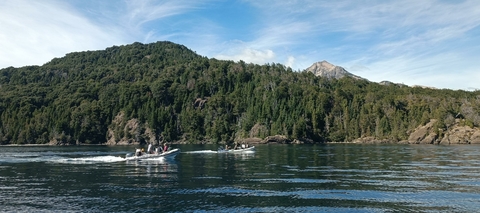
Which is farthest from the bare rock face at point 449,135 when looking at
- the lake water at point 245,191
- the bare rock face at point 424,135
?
the lake water at point 245,191

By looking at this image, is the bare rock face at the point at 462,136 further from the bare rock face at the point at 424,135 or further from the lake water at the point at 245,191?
Answer: the lake water at the point at 245,191

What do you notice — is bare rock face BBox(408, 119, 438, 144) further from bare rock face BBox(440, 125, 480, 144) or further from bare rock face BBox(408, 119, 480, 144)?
bare rock face BBox(440, 125, 480, 144)

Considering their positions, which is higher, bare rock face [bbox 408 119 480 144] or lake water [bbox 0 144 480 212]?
bare rock face [bbox 408 119 480 144]

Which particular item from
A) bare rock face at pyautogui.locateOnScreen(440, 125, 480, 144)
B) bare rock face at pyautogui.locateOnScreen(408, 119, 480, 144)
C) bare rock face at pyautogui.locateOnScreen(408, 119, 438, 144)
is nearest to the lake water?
bare rock face at pyautogui.locateOnScreen(440, 125, 480, 144)

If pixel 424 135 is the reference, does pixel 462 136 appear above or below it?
below

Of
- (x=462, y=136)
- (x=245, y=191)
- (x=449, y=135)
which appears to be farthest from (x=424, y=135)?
(x=245, y=191)

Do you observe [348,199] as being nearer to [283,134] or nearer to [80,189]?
[80,189]

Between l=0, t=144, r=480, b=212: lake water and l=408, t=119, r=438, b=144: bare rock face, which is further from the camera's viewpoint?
l=408, t=119, r=438, b=144: bare rock face

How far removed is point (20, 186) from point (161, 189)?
13.9 metres

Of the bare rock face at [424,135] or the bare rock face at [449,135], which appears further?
the bare rock face at [424,135]

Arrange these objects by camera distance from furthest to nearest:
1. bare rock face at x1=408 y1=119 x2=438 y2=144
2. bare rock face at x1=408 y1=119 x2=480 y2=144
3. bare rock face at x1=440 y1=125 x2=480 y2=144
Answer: bare rock face at x1=408 y1=119 x2=438 y2=144 → bare rock face at x1=408 y1=119 x2=480 y2=144 → bare rock face at x1=440 y1=125 x2=480 y2=144

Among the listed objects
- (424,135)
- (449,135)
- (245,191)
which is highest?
(424,135)

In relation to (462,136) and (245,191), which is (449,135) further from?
(245,191)

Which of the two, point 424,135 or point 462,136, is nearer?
point 462,136
